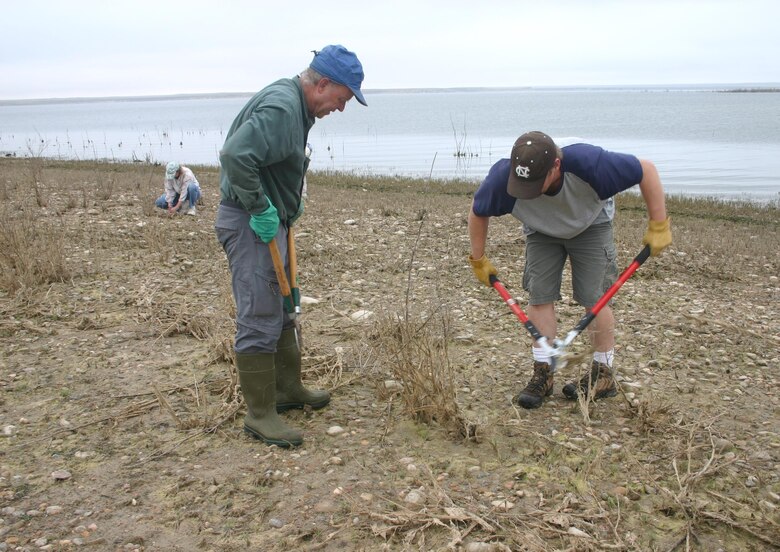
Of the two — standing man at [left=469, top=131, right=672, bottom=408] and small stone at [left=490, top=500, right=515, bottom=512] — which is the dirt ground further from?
A: standing man at [left=469, top=131, right=672, bottom=408]

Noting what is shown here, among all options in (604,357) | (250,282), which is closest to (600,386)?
(604,357)

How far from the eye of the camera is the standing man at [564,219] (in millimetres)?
3334

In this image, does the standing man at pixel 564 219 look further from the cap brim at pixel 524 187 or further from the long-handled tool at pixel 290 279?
the long-handled tool at pixel 290 279

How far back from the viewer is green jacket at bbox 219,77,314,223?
9.82ft

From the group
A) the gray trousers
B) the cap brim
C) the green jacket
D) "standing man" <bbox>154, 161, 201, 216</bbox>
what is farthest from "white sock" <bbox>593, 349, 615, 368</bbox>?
"standing man" <bbox>154, 161, 201, 216</bbox>

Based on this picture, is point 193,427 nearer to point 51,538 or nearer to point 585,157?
point 51,538

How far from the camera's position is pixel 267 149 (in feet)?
9.99

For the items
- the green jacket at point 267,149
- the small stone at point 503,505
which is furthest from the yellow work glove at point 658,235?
the green jacket at point 267,149

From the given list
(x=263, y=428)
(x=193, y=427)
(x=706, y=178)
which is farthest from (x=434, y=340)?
(x=706, y=178)

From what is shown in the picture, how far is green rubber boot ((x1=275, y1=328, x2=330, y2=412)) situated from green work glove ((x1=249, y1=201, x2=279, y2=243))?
0.74 meters

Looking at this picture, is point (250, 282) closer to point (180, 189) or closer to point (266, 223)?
point (266, 223)

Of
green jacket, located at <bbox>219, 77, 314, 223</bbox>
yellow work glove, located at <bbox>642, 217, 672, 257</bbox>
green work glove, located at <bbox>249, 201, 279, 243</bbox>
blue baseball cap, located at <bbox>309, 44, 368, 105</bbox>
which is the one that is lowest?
yellow work glove, located at <bbox>642, 217, 672, 257</bbox>

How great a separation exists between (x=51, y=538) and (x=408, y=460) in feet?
5.07

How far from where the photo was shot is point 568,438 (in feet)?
11.6
